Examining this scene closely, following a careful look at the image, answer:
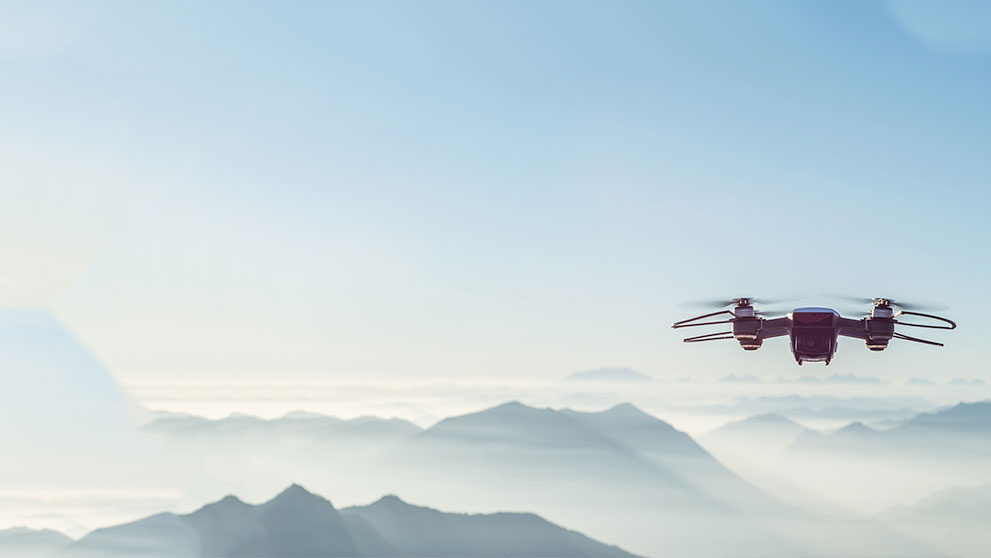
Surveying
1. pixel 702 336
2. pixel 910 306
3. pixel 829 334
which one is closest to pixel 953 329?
pixel 910 306

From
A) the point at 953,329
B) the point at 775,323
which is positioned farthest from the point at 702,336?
the point at 953,329

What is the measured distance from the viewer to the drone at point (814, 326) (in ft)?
265

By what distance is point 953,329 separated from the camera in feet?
258

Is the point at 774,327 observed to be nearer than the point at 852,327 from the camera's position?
Yes

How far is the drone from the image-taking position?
8069 centimetres

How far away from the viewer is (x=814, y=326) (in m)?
80.9

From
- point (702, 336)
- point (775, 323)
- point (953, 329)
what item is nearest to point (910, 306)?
point (953, 329)

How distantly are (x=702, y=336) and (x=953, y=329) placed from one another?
2117 centimetres

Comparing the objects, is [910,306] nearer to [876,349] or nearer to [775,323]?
[876,349]

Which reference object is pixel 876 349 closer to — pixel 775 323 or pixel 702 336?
pixel 775 323

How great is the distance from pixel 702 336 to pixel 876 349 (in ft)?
50.9

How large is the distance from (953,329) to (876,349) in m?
6.68

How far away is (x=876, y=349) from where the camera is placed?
82438 mm

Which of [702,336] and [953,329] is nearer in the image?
[953,329]
